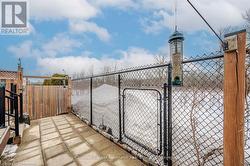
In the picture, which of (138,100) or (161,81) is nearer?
(161,81)

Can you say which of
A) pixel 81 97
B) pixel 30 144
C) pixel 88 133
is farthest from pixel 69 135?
pixel 81 97

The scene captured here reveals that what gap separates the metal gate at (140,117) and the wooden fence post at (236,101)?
1871 mm

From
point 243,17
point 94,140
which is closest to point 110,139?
point 94,140

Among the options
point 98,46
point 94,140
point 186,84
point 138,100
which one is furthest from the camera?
point 98,46

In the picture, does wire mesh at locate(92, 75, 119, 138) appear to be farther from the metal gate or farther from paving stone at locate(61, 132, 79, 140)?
paving stone at locate(61, 132, 79, 140)

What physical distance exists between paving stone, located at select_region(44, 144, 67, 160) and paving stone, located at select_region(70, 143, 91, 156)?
195 millimetres

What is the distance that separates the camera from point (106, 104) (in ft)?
18.5

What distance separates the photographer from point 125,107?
13.8ft

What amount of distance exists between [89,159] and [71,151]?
0.62 m

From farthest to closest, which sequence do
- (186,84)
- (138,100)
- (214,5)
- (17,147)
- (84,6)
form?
(84,6) < (17,147) < (138,100) < (186,84) < (214,5)

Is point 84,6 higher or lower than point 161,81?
higher

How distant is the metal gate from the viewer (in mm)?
3652

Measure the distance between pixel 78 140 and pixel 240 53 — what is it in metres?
4.03

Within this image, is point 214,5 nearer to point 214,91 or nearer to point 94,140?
point 214,91
